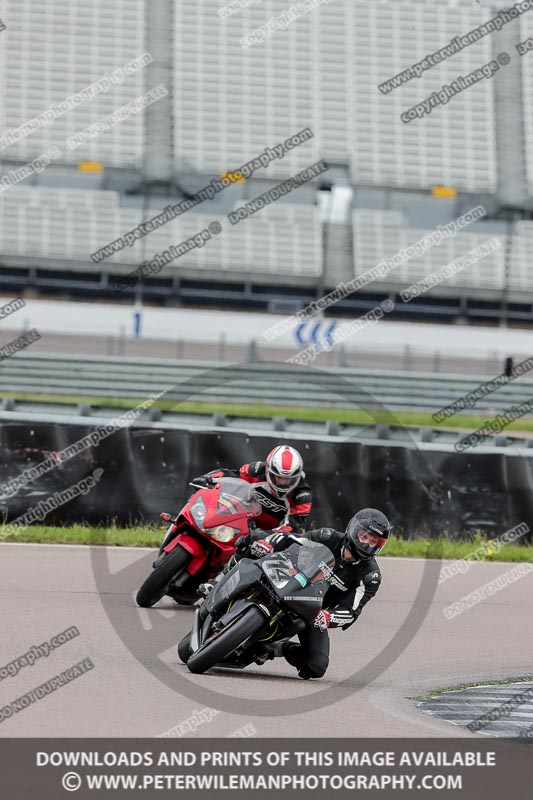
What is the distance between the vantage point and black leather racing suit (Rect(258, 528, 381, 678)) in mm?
7281

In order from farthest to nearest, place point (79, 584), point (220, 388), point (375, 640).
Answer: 1. point (220, 388)
2. point (79, 584)
3. point (375, 640)

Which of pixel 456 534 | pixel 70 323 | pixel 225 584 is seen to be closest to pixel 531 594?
pixel 456 534

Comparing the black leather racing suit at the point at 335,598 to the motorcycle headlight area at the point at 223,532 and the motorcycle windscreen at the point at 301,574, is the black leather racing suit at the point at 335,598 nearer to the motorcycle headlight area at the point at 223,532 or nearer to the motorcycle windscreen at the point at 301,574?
the motorcycle windscreen at the point at 301,574

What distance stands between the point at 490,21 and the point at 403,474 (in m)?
29.4

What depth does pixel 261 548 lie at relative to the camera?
23.2ft

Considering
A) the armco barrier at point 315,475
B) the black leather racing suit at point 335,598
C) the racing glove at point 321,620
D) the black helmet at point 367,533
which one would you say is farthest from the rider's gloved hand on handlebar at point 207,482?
the armco barrier at point 315,475

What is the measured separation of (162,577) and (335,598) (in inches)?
63.3

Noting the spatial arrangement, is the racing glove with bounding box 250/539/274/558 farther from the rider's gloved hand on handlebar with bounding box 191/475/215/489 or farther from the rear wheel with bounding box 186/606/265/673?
the rider's gloved hand on handlebar with bounding box 191/475/215/489

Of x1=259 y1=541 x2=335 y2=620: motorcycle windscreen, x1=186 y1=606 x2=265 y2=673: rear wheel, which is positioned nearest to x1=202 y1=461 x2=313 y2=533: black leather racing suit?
x1=259 y1=541 x2=335 y2=620: motorcycle windscreen

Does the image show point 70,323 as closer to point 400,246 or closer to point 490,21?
point 400,246

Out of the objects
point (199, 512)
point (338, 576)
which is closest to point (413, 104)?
point (199, 512)

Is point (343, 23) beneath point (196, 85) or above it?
above

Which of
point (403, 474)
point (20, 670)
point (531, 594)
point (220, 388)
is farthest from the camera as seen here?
point (220, 388)

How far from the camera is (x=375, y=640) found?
892cm
